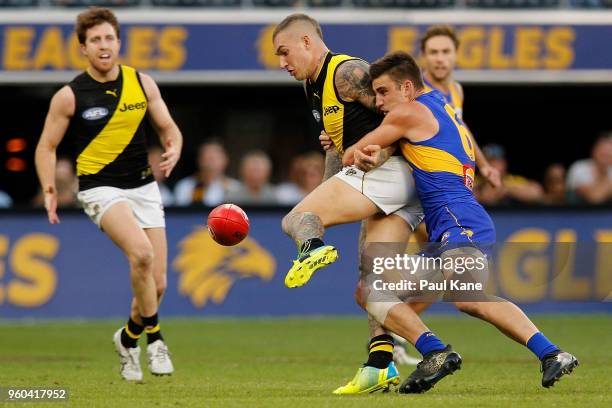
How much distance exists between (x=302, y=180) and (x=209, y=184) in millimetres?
1191

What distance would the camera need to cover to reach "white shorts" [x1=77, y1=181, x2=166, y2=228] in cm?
968

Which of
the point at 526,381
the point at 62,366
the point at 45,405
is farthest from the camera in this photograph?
the point at 62,366

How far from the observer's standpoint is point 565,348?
12.1m

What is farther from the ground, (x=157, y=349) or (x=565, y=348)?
(x=157, y=349)

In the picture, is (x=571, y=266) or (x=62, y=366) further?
(x=571, y=266)

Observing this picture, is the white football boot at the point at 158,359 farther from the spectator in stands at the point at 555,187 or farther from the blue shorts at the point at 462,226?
the spectator in stands at the point at 555,187

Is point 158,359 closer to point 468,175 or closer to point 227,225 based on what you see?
point 227,225

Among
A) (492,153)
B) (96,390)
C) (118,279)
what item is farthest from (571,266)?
(96,390)

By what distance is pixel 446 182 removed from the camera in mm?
8188

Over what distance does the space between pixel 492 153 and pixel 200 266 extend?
420cm

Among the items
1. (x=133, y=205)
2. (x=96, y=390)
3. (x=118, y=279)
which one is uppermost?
(x=133, y=205)

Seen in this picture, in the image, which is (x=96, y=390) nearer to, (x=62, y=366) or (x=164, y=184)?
(x=62, y=366)

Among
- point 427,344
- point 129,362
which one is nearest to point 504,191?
point 129,362

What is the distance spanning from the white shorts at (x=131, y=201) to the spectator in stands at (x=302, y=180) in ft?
21.4
